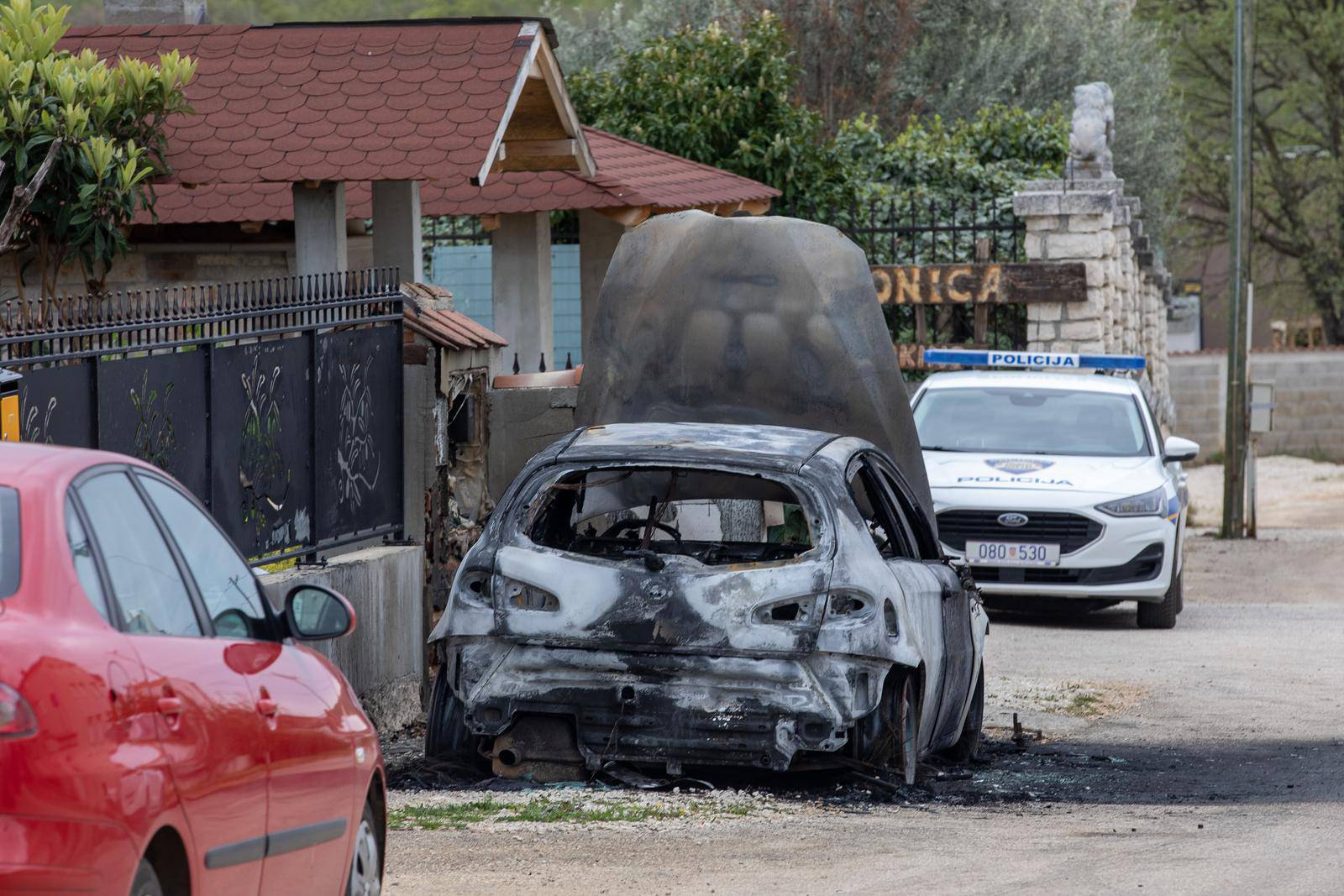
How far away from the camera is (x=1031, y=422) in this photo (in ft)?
51.4

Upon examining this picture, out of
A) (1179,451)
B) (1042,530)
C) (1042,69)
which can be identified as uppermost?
(1042,69)

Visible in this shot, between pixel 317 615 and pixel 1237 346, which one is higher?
pixel 317 615

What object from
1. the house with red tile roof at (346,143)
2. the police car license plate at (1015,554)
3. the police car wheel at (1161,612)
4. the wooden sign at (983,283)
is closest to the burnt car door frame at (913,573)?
the house with red tile roof at (346,143)

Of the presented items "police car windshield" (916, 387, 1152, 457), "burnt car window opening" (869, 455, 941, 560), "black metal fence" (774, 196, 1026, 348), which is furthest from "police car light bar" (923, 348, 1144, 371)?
"burnt car window opening" (869, 455, 941, 560)

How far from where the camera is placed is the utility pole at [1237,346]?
1013 inches

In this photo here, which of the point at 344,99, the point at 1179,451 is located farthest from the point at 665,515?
the point at 1179,451

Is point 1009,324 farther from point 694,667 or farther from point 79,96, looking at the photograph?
point 694,667

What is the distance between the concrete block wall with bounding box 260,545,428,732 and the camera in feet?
29.7

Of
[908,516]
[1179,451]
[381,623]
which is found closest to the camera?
[908,516]

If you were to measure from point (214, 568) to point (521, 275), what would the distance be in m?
12.2

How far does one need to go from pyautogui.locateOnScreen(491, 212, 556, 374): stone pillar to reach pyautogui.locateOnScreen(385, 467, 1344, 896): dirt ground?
21.0ft

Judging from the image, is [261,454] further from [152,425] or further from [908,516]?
[908,516]

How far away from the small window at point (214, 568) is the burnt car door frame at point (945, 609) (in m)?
3.88

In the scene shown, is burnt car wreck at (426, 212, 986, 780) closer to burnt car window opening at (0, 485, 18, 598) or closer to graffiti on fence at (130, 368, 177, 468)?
graffiti on fence at (130, 368, 177, 468)
